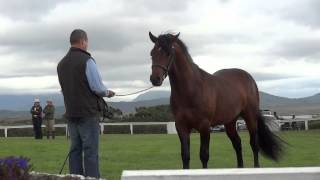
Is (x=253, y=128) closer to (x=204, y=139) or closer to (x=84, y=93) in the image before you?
(x=204, y=139)

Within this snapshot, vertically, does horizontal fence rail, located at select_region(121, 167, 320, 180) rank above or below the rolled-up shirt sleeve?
below

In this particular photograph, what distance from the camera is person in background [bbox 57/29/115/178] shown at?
7.74 m

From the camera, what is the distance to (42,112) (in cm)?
2809

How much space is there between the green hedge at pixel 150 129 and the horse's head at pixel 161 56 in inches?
1048

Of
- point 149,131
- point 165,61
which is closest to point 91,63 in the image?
point 165,61

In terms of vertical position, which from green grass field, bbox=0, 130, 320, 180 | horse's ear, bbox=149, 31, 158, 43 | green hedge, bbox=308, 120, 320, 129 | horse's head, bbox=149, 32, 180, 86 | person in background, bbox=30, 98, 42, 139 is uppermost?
horse's ear, bbox=149, 31, 158, 43

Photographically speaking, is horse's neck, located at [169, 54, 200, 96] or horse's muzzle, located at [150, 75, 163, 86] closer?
horse's muzzle, located at [150, 75, 163, 86]

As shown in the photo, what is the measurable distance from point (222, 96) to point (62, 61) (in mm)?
3397

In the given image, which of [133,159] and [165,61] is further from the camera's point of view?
[133,159]

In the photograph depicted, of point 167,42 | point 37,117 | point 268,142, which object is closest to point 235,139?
point 268,142

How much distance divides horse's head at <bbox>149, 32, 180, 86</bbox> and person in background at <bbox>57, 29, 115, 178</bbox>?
1296 mm

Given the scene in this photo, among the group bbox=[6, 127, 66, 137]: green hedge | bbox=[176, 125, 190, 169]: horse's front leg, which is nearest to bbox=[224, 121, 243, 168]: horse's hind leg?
bbox=[176, 125, 190, 169]: horse's front leg

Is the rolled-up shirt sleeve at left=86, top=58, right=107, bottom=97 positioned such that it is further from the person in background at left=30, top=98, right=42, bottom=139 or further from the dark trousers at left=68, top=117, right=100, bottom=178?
the person in background at left=30, top=98, right=42, bottom=139

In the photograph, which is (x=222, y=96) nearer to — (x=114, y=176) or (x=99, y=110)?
(x=114, y=176)
